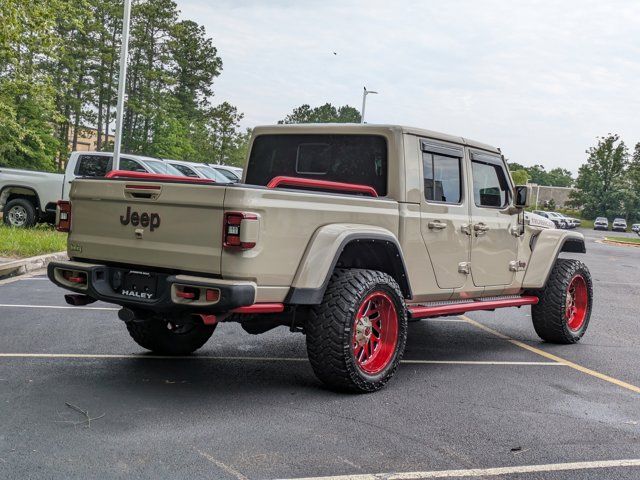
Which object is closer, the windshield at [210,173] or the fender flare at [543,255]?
the fender flare at [543,255]

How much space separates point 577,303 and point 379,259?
3650mm

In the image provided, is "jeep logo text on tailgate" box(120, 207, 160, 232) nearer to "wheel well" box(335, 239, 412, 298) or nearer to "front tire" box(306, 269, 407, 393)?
"front tire" box(306, 269, 407, 393)

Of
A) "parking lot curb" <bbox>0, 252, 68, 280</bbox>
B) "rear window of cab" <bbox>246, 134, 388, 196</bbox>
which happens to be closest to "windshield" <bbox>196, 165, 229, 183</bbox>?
"parking lot curb" <bbox>0, 252, 68, 280</bbox>

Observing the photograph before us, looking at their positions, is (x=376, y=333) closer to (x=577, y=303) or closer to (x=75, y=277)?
(x=75, y=277)

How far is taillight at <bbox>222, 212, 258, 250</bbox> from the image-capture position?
4.73m

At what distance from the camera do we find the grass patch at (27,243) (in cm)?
1295

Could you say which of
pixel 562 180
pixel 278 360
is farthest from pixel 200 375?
pixel 562 180

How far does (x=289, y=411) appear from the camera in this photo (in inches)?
199

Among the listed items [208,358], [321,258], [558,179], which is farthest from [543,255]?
[558,179]

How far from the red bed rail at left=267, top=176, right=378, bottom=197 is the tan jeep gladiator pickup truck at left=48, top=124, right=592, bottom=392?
12 millimetres

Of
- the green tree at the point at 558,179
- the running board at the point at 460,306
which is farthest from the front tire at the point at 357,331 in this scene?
the green tree at the point at 558,179

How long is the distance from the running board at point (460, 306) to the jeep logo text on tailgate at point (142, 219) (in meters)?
2.20

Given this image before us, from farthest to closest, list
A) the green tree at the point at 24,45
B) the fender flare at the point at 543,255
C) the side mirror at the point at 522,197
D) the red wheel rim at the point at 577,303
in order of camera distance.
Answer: the green tree at the point at 24,45, the red wheel rim at the point at 577,303, the fender flare at the point at 543,255, the side mirror at the point at 522,197

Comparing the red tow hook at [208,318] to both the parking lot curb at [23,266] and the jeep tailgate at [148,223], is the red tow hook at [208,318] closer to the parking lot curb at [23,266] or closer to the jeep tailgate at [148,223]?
the jeep tailgate at [148,223]
